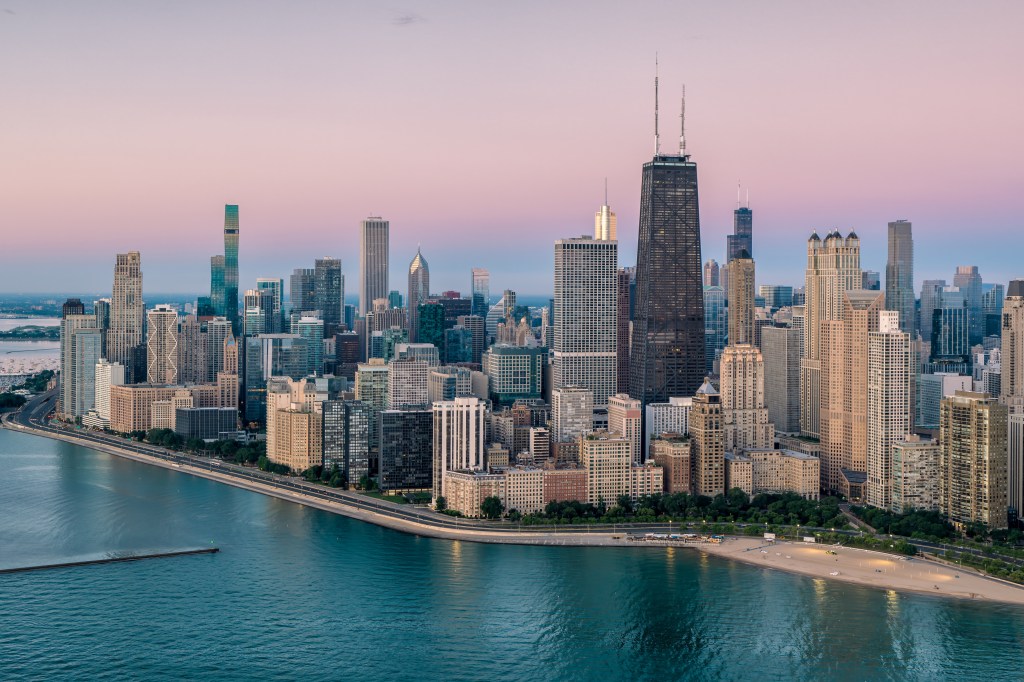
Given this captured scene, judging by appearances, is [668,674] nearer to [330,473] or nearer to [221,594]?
[221,594]

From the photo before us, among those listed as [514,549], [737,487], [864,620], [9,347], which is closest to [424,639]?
[514,549]

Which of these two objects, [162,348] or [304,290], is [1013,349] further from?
[304,290]

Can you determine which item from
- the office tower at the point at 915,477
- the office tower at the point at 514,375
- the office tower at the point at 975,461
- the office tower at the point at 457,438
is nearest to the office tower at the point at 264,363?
the office tower at the point at 514,375

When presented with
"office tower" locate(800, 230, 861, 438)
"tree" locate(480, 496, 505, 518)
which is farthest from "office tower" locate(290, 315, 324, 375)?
"tree" locate(480, 496, 505, 518)

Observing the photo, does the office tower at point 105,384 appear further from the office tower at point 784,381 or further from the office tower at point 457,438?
the office tower at point 784,381

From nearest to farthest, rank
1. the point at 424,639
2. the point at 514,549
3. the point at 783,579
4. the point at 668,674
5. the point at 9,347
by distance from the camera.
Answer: the point at 668,674 < the point at 424,639 < the point at 783,579 < the point at 514,549 < the point at 9,347
